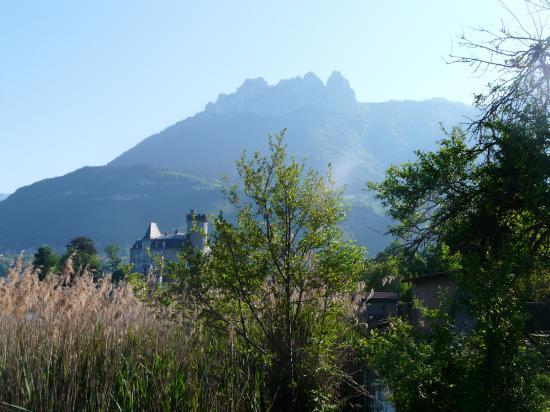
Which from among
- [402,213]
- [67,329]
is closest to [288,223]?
[402,213]

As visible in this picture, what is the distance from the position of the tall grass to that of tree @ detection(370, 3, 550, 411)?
8.20 feet

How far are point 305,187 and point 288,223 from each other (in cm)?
68

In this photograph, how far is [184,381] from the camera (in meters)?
7.32

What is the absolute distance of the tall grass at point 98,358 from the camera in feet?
21.4

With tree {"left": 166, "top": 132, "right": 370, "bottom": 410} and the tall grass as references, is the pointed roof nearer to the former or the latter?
tree {"left": 166, "top": 132, "right": 370, "bottom": 410}

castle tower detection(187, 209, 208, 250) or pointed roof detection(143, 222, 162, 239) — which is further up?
castle tower detection(187, 209, 208, 250)

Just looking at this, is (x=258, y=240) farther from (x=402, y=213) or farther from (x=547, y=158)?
(x=547, y=158)

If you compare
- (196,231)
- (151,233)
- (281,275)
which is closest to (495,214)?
(281,275)

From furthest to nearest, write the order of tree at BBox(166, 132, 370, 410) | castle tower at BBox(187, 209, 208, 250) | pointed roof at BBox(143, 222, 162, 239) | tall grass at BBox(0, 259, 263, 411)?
1. pointed roof at BBox(143, 222, 162, 239)
2. castle tower at BBox(187, 209, 208, 250)
3. tree at BBox(166, 132, 370, 410)
4. tall grass at BBox(0, 259, 263, 411)

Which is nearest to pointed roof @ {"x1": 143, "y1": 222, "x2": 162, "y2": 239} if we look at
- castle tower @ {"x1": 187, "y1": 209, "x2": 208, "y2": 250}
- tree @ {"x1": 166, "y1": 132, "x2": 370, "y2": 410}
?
castle tower @ {"x1": 187, "y1": 209, "x2": 208, "y2": 250}

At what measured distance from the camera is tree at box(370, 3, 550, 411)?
7.09 m

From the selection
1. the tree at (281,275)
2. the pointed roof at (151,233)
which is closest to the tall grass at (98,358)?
the tree at (281,275)

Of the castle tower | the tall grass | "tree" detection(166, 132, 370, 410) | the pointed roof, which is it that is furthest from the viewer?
the pointed roof

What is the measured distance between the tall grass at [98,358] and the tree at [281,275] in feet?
2.51
